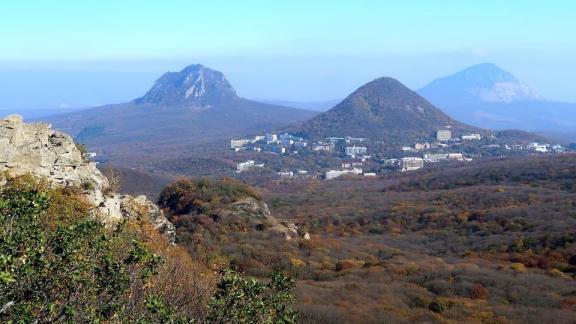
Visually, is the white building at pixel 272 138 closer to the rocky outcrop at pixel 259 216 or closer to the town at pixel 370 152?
the town at pixel 370 152

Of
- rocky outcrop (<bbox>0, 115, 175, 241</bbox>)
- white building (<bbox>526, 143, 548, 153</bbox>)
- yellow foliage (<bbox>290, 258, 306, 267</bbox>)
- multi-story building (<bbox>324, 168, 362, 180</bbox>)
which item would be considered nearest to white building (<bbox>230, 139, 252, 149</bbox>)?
multi-story building (<bbox>324, 168, 362, 180</bbox>)

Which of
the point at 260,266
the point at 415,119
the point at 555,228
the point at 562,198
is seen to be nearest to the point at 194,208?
the point at 260,266

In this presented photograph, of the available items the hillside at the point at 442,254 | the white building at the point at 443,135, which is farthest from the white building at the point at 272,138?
the hillside at the point at 442,254

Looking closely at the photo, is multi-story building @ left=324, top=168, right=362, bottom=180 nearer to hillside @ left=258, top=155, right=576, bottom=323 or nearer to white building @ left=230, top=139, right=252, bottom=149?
hillside @ left=258, top=155, right=576, bottom=323

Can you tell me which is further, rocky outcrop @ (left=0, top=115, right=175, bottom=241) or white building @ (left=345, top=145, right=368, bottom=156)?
white building @ (left=345, top=145, right=368, bottom=156)

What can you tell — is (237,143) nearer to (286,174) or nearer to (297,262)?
(286,174)

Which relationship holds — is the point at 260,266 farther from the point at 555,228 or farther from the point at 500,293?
the point at 555,228
